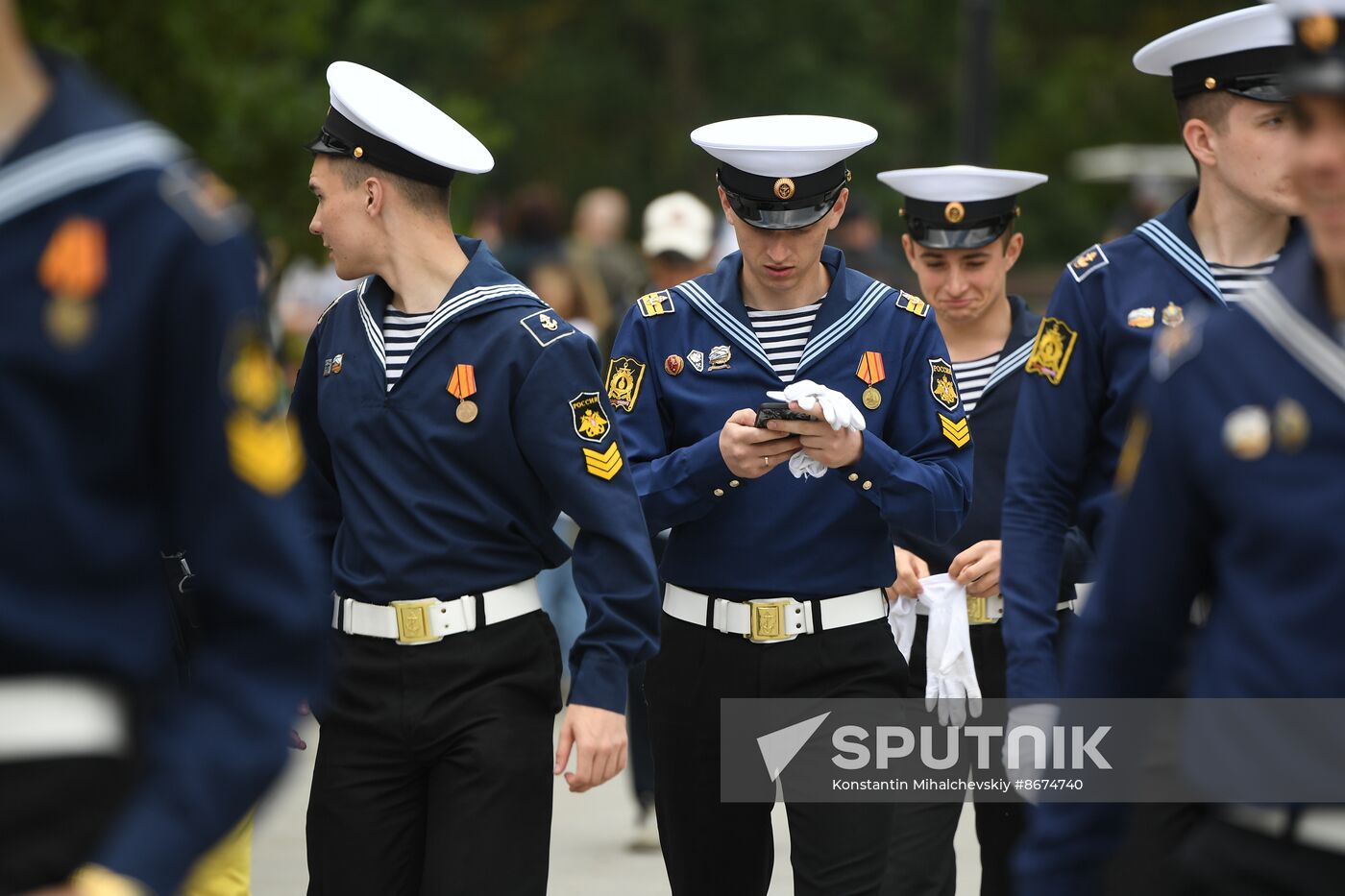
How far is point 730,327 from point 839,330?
28cm

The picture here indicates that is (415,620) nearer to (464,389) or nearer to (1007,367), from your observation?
(464,389)

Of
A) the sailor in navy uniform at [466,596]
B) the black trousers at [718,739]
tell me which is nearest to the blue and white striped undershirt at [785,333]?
the black trousers at [718,739]

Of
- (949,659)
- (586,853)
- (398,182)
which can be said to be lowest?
(586,853)

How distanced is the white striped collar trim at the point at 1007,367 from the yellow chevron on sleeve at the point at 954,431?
864mm

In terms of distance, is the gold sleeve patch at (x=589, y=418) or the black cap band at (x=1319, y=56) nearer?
the black cap band at (x=1319, y=56)

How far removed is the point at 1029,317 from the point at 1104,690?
12.3ft

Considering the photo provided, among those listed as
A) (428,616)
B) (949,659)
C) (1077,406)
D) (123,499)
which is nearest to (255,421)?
(123,499)

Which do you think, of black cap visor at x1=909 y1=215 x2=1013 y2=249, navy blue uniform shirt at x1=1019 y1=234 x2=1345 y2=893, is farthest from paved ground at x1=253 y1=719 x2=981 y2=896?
navy blue uniform shirt at x1=1019 y1=234 x2=1345 y2=893

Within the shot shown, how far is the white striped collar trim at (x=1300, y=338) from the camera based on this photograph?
2578 millimetres

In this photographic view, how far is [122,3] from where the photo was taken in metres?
12.2

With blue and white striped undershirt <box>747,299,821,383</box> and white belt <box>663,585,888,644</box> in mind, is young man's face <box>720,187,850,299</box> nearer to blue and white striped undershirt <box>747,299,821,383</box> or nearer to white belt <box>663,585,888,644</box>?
blue and white striped undershirt <box>747,299,821,383</box>

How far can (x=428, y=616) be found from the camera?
4676 mm

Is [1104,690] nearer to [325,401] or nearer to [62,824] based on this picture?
[62,824]

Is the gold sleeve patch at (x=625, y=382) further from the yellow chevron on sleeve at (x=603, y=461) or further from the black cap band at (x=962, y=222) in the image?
the black cap band at (x=962, y=222)
